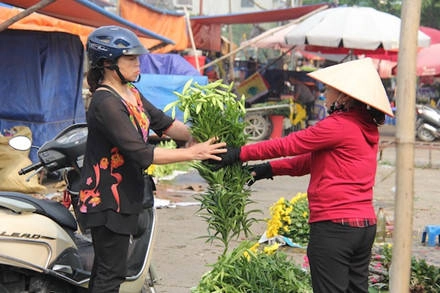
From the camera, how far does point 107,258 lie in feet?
11.5

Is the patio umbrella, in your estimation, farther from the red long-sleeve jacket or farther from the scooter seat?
the scooter seat

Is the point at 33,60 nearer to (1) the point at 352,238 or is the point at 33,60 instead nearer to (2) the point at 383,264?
(2) the point at 383,264

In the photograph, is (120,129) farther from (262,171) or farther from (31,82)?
(31,82)

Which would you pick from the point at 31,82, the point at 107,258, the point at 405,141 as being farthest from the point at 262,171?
the point at 31,82

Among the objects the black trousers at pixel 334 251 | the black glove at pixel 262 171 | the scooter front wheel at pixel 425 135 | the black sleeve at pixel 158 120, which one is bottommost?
the scooter front wheel at pixel 425 135

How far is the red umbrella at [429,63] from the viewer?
63.2 ft

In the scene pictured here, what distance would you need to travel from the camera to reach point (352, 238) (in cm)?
344

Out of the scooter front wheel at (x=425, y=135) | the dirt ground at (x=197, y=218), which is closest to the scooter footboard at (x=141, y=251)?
the dirt ground at (x=197, y=218)

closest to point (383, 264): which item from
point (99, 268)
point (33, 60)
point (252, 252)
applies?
point (252, 252)

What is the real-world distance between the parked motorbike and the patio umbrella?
465 centimetres

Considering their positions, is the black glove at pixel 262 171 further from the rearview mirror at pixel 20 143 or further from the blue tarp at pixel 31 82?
the blue tarp at pixel 31 82

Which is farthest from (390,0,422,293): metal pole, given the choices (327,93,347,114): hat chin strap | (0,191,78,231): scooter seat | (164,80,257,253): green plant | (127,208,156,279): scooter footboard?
(0,191,78,231): scooter seat

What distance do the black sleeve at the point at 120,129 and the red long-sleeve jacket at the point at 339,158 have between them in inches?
24.5

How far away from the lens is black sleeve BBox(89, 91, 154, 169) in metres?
3.34
